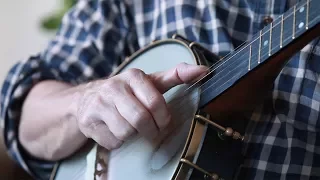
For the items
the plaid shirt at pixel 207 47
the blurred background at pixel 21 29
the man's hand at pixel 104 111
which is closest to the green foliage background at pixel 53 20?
the blurred background at pixel 21 29

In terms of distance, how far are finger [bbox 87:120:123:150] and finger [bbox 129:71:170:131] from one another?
0.27 ft

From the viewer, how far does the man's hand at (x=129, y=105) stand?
650 millimetres

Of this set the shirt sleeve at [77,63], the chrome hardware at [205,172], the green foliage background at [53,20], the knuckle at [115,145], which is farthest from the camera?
the green foliage background at [53,20]

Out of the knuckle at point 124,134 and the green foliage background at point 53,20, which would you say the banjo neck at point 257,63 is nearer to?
the knuckle at point 124,134

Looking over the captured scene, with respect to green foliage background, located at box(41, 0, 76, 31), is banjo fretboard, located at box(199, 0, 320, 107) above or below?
above

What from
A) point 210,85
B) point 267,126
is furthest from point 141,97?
point 267,126

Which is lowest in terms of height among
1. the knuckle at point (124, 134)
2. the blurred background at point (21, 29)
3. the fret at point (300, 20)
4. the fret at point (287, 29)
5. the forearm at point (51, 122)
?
the blurred background at point (21, 29)

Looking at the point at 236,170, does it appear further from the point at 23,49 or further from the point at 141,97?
the point at 23,49

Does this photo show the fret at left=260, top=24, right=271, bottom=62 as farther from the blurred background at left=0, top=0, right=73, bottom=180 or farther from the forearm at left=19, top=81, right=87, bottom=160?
the blurred background at left=0, top=0, right=73, bottom=180

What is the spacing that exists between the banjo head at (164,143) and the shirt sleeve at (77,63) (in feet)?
0.59

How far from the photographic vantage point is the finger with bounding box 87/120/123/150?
2.36 ft

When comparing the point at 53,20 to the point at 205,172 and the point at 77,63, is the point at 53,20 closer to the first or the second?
the point at 77,63

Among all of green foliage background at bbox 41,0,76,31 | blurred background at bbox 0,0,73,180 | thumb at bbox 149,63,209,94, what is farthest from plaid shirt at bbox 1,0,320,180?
blurred background at bbox 0,0,73,180

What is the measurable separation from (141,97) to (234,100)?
0.38 feet
